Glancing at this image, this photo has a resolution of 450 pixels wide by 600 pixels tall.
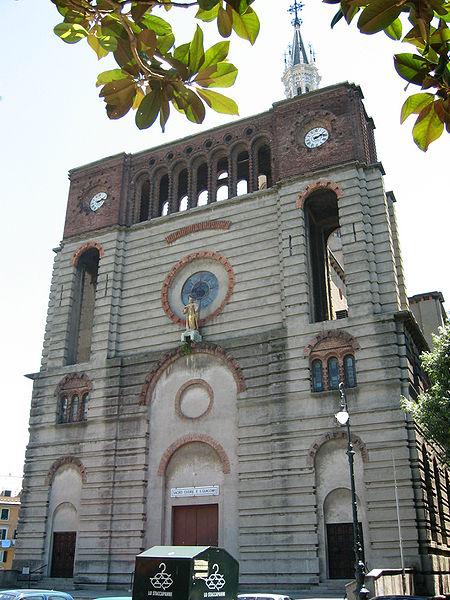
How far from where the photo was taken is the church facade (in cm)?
2514

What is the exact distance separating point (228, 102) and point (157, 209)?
33.8 meters

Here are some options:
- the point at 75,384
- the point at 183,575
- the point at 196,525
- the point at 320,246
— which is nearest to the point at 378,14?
the point at 183,575

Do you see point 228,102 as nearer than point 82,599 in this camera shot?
Yes

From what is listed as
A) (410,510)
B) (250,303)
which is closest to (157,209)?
(250,303)

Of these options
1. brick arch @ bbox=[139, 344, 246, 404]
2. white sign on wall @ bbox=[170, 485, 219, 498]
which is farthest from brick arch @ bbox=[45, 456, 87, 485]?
white sign on wall @ bbox=[170, 485, 219, 498]

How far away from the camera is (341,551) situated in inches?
969

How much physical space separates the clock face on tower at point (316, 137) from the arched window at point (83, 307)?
14036 millimetres

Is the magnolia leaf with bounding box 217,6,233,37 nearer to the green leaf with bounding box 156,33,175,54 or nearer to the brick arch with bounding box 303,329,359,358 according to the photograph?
the green leaf with bounding box 156,33,175,54

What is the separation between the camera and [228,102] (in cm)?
347

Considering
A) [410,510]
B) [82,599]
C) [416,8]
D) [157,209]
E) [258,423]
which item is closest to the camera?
[416,8]

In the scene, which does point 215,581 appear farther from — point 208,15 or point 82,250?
point 82,250

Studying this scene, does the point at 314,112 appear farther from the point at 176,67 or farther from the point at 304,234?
the point at 176,67

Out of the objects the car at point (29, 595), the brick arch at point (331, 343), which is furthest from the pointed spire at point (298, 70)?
the car at point (29, 595)

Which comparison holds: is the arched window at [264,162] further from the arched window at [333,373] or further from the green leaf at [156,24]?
the green leaf at [156,24]
